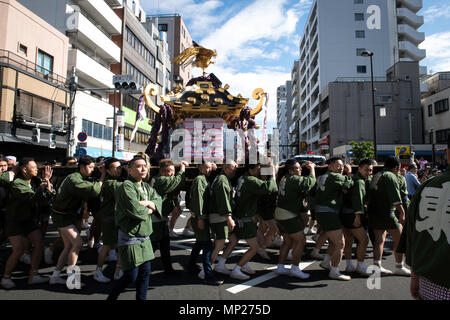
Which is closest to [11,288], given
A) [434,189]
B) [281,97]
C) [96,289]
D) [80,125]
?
[96,289]

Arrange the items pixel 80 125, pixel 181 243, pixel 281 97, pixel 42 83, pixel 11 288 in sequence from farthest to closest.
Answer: pixel 281 97 < pixel 80 125 < pixel 42 83 < pixel 181 243 < pixel 11 288

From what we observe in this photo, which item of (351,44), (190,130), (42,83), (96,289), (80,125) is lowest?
(96,289)

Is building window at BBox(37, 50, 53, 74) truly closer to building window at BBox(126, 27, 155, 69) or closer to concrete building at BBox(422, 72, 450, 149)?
building window at BBox(126, 27, 155, 69)

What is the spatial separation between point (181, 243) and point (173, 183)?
301 cm

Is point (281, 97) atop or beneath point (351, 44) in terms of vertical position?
atop

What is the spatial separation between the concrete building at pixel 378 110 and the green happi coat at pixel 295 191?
107 ft

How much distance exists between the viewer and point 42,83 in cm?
1927

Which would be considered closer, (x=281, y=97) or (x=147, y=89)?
(x=147, y=89)

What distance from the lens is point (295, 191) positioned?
15.1 ft

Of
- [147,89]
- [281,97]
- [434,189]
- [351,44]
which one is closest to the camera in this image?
[434,189]

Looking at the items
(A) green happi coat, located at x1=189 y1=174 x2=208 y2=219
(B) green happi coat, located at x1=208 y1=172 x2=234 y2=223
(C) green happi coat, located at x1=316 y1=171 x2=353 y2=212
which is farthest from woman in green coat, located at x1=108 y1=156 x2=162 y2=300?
(C) green happi coat, located at x1=316 y1=171 x2=353 y2=212

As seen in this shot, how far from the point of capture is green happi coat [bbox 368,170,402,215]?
182 inches

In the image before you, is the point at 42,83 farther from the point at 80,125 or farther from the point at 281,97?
the point at 281,97

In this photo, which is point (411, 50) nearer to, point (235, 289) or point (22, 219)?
point (235, 289)
